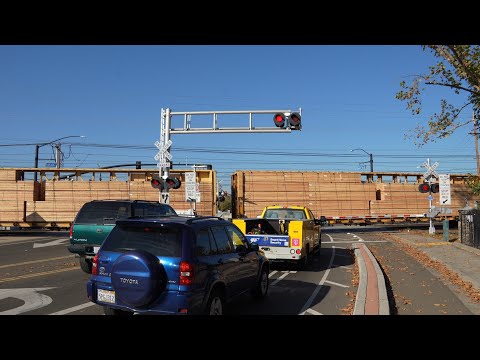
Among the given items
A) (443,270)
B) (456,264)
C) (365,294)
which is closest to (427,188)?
(456,264)

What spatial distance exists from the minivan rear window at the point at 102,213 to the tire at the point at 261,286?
4946 millimetres

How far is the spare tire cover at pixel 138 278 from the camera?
213 inches

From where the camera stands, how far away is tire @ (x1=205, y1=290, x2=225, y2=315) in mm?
5933

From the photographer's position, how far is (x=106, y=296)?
229 inches

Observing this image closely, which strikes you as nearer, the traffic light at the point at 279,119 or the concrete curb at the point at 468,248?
the concrete curb at the point at 468,248

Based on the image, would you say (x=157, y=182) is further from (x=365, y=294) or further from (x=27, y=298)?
(x=365, y=294)

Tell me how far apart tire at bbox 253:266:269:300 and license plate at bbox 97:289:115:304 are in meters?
3.05

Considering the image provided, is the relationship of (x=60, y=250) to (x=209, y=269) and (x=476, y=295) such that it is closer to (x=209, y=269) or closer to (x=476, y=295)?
(x=209, y=269)

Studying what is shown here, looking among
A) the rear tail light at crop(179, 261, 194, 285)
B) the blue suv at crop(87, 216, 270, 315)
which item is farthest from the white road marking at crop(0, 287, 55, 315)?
the rear tail light at crop(179, 261, 194, 285)

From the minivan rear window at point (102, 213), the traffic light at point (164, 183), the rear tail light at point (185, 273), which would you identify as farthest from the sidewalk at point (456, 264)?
the traffic light at point (164, 183)

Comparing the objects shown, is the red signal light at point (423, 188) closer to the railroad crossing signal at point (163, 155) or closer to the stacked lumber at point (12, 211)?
the railroad crossing signal at point (163, 155)

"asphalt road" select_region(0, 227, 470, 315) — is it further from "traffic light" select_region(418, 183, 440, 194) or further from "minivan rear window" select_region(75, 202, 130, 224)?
"traffic light" select_region(418, 183, 440, 194)
